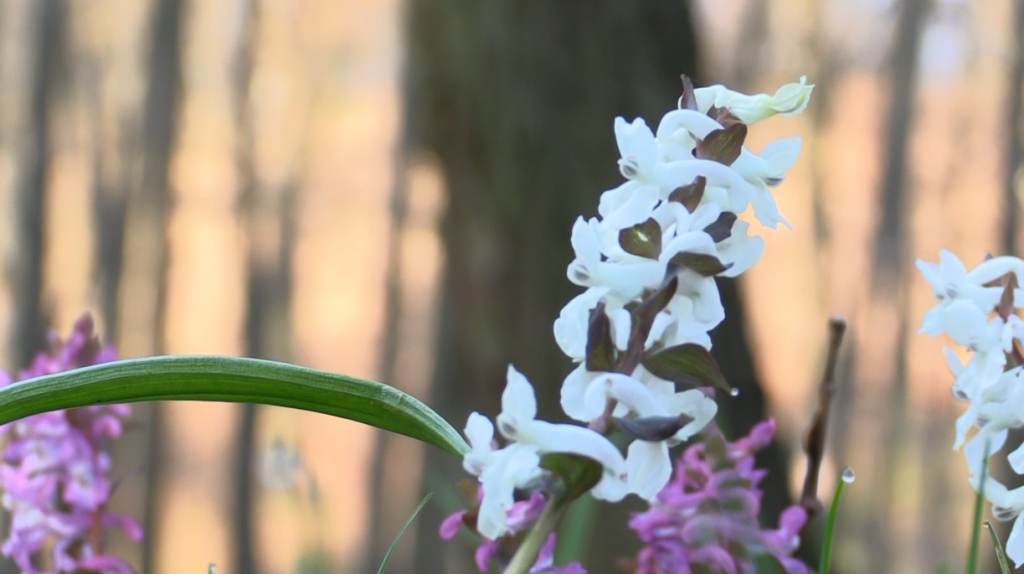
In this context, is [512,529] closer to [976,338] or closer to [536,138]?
[976,338]

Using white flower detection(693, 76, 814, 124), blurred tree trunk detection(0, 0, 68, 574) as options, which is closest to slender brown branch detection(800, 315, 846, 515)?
white flower detection(693, 76, 814, 124)

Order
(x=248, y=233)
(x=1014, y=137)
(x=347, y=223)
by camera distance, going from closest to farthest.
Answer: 1. (x=248, y=233)
2. (x=347, y=223)
3. (x=1014, y=137)

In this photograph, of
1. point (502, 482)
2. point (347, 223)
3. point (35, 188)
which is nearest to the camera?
point (502, 482)

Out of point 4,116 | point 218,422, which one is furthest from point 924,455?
point 4,116

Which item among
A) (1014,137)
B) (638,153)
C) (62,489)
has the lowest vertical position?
(62,489)

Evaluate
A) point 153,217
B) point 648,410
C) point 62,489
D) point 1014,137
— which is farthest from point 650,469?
point 1014,137

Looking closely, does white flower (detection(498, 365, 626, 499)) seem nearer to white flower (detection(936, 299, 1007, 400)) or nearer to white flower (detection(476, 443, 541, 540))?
white flower (detection(476, 443, 541, 540))
